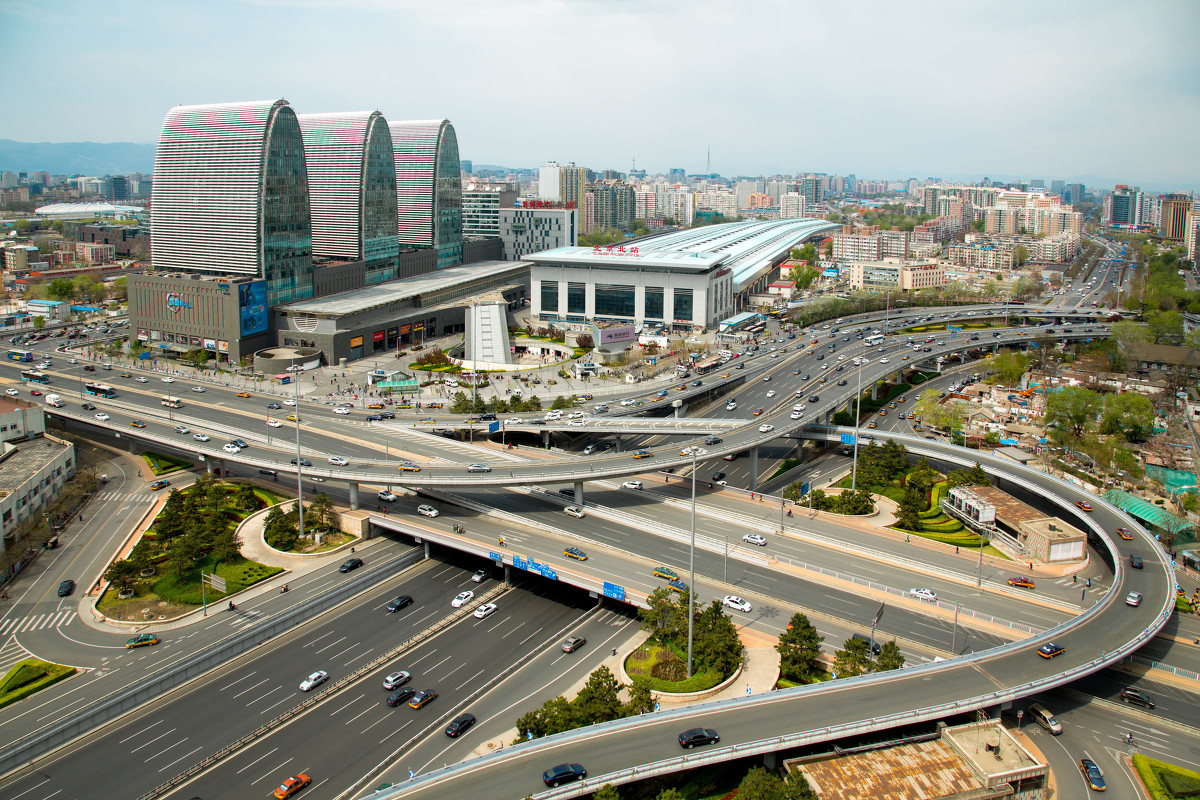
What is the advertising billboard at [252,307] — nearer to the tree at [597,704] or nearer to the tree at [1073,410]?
the tree at [597,704]

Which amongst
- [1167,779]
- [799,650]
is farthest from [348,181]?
[1167,779]

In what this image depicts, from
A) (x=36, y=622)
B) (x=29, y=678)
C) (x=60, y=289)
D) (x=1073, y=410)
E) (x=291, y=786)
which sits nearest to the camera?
(x=291, y=786)

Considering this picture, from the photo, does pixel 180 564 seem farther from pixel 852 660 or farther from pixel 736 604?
pixel 852 660

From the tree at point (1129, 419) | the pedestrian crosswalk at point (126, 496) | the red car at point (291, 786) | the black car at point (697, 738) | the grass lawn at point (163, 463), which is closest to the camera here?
the black car at point (697, 738)

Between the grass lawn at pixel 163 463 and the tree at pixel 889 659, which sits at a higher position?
the grass lawn at pixel 163 463

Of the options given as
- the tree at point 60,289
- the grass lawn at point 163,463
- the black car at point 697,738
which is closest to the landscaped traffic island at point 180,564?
the grass lawn at point 163,463

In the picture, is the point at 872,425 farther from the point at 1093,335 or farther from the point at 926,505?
the point at 1093,335

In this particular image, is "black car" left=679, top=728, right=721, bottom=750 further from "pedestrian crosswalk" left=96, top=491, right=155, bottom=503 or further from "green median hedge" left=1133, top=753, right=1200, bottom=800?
"pedestrian crosswalk" left=96, top=491, right=155, bottom=503
